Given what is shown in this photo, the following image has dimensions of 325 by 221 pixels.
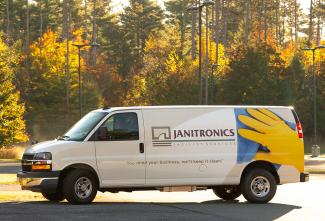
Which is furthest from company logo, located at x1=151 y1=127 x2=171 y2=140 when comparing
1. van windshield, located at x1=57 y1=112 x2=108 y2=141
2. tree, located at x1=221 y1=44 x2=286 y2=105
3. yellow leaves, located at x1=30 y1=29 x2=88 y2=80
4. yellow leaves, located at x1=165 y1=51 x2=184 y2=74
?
yellow leaves, located at x1=30 y1=29 x2=88 y2=80

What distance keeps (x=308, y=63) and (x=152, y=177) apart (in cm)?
7334

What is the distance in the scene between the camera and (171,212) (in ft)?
50.5

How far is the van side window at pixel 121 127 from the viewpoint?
17.1 metres

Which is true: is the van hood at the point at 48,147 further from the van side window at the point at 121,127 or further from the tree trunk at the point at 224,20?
the tree trunk at the point at 224,20

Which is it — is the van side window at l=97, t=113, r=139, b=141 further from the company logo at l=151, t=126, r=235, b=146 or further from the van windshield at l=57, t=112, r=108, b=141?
the company logo at l=151, t=126, r=235, b=146

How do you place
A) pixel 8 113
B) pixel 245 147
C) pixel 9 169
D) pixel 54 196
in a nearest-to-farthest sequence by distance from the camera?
pixel 245 147, pixel 54 196, pixel 9 169, pixel 8 113

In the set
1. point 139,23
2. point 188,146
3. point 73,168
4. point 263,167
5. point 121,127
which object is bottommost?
point 263,167

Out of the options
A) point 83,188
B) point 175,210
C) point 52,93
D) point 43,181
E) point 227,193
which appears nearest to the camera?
point 175,210

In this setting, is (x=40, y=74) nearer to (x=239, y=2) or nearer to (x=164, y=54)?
(x=164, y=54)

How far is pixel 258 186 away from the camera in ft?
58.3

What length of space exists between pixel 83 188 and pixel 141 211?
1.88 metres

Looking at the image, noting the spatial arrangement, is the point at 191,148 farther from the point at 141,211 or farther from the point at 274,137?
the point at 141,211

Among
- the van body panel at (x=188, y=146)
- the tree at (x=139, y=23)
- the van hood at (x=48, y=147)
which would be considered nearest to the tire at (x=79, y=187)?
the van hood at (x=48, y=147)

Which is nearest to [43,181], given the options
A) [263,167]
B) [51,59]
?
[263,167]
